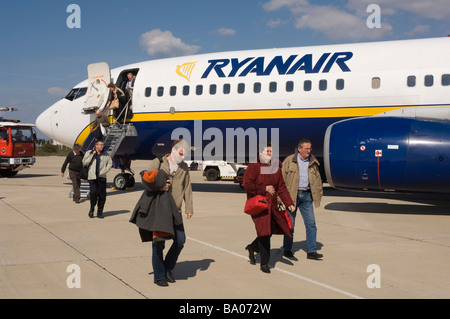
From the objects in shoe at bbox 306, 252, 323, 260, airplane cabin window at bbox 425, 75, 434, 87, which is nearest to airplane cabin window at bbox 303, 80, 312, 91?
airplane cabin window at bbox 425, 75, 434, 87

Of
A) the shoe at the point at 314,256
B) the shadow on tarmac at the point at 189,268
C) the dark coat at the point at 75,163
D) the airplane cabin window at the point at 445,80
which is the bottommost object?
the shadow on tarmac at the point at 189,268

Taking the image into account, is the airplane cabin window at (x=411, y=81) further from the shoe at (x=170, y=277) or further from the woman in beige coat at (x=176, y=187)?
the shoe at (x=170, y=277)

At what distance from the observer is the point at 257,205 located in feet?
21.9

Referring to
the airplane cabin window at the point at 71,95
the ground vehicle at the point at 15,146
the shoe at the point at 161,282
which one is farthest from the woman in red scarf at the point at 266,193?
the ground vehicle at the point at 15,146

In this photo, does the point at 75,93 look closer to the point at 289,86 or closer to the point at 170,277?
the point at 289,86

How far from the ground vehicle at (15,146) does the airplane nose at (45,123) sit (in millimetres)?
6776

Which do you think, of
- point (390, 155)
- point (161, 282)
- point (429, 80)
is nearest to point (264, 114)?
point (429, 80)

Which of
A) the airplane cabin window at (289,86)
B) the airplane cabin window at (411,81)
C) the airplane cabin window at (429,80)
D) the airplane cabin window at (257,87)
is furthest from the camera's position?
the airplane cabin window at (257,87)

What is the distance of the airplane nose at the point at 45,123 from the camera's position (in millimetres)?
19516

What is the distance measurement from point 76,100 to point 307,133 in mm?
9301

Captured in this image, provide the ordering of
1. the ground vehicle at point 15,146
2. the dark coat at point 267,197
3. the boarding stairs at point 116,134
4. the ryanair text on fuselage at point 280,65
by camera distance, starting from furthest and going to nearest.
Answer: the ground vehicle at point 15,146 < the boarding stairs at point 116,134 < the ryanair text on fuselage at point 280,65 < the dark coat at point 267,197

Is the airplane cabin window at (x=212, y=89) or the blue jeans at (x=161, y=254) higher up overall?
the airplane cabin window at (x=212, y=89)

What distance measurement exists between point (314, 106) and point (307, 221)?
8076 mm
